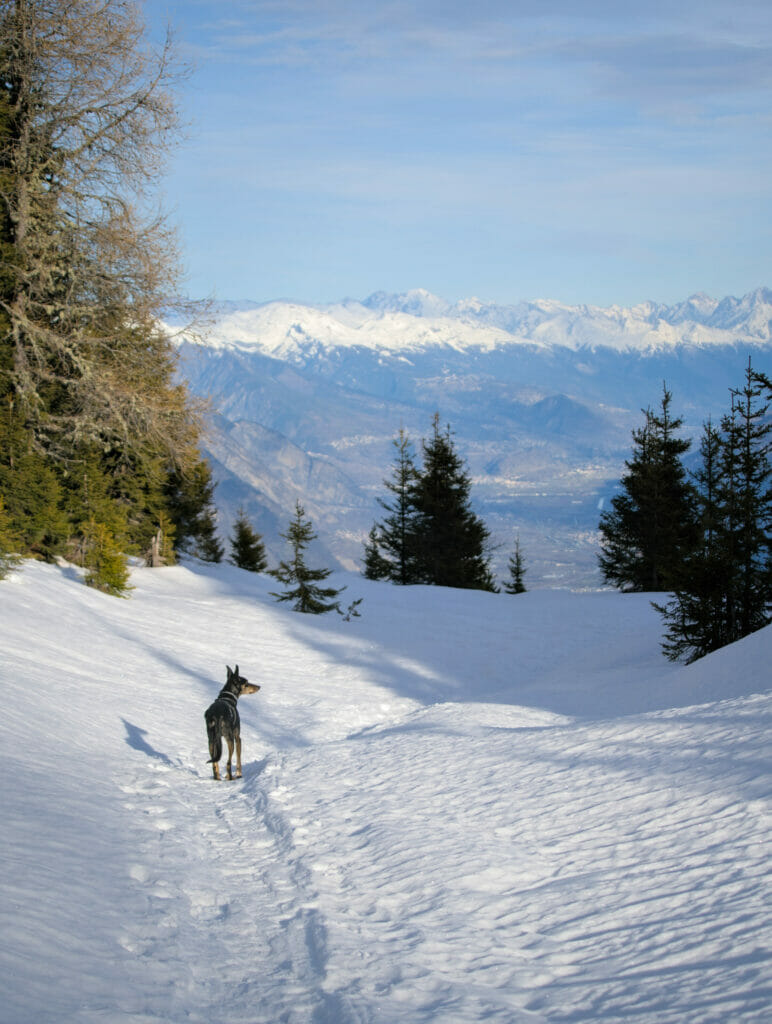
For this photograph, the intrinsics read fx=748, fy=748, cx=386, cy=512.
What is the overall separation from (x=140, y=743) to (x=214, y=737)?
150 cm

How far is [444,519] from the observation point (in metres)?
39.1

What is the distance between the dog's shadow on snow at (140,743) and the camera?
876 centimetres

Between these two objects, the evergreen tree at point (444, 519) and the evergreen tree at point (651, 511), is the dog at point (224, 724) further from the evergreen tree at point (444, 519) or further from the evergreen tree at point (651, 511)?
the evergreen tree at point (444, 519)

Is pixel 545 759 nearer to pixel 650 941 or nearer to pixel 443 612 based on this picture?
pixel 650 941

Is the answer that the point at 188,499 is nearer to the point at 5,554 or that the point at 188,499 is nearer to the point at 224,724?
the point at 5,554

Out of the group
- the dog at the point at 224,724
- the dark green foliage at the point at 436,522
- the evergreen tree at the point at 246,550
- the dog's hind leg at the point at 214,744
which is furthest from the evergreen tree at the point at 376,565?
the dog's hind leg at the point at 214,744

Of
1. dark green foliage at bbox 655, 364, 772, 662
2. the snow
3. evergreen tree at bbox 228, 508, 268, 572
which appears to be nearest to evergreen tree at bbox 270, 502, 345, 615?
the snow

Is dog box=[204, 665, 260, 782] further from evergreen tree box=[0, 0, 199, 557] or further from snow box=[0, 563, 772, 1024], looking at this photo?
evergreen tree box=[0, 0, 199, 557]

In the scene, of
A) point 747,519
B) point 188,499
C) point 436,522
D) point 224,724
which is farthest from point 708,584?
point 436,522

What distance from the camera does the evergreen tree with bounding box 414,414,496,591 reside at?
38938 mm

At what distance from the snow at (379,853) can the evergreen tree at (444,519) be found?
26.4 meters

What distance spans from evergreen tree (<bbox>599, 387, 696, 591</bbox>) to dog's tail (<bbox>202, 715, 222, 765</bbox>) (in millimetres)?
26848

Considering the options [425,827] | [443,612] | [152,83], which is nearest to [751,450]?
[443,612]

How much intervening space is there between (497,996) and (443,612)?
2025 centimetres
